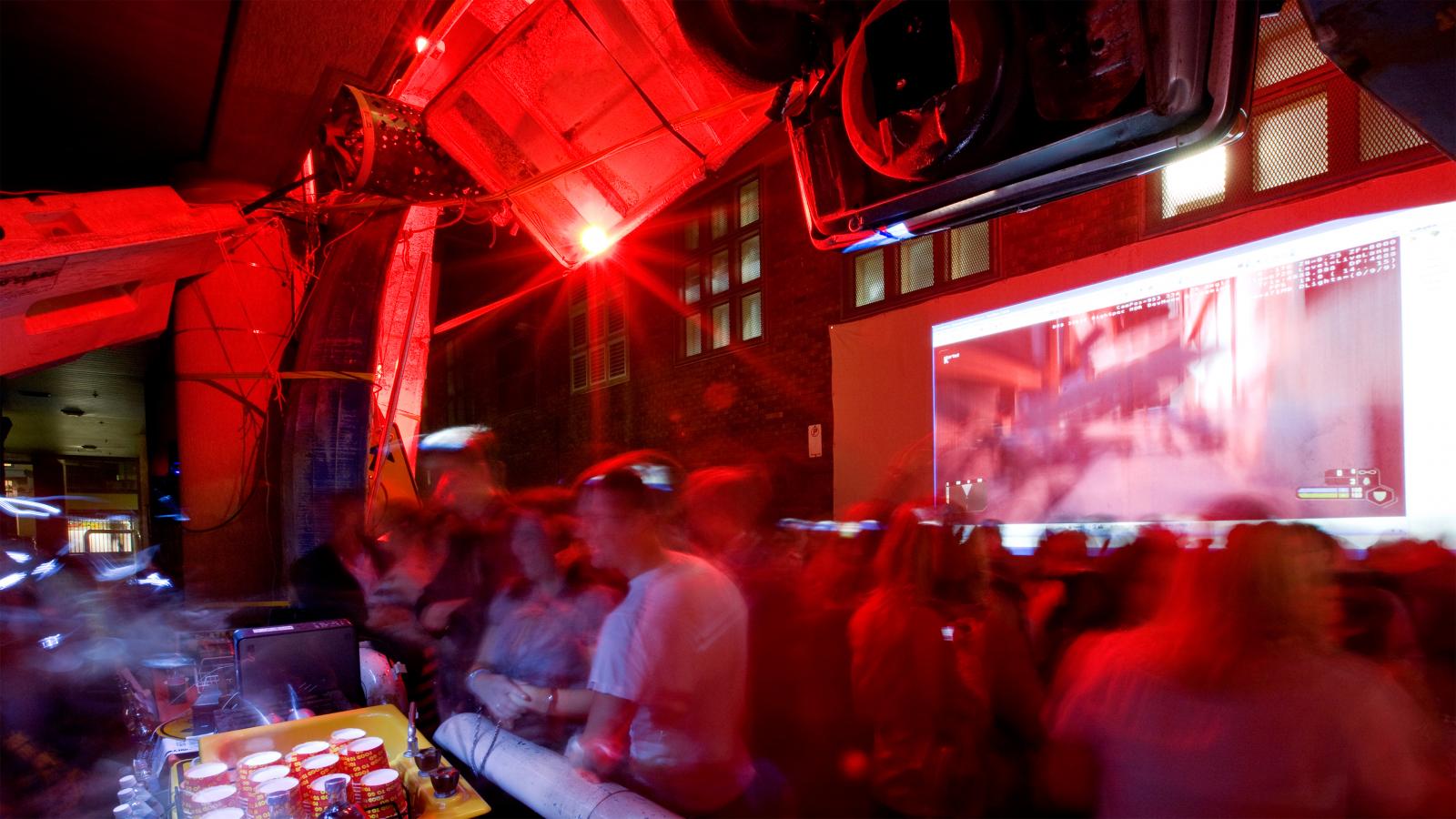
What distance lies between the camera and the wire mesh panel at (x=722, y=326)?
791 cm

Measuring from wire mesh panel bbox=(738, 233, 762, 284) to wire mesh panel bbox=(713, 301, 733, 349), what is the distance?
1.31ft

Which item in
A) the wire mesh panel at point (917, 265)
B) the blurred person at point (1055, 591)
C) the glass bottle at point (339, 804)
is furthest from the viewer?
the wire mesh panel at point (917, 265)

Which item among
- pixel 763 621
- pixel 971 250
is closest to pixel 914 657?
pixel 763 621

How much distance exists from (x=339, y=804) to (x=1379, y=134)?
16.1 ft

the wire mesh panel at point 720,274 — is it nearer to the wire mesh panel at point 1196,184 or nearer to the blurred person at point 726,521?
the blurred person at point 726,521

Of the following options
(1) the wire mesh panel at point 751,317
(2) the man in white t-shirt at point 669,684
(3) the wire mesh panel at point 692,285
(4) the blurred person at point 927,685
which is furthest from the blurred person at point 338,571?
(3) the wire mesh panel at point 692,285

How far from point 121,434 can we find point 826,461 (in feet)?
20.6

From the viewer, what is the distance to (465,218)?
3689mm

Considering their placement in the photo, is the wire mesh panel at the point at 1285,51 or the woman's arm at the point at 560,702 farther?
the wire mesh panel at the point at 1285,51

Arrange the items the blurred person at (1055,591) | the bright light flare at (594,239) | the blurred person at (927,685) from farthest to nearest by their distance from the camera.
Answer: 1. the blurred person at (1055,591)
2. the bright light flare at (594,239)
3. the blurred person at (927,685)

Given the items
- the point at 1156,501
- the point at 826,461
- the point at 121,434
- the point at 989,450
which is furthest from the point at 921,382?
the point at 121,434

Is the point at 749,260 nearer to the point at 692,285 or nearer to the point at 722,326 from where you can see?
the point at 722,326

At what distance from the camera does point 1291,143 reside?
3.86 m

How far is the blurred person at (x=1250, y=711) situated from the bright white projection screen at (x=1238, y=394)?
133cm
